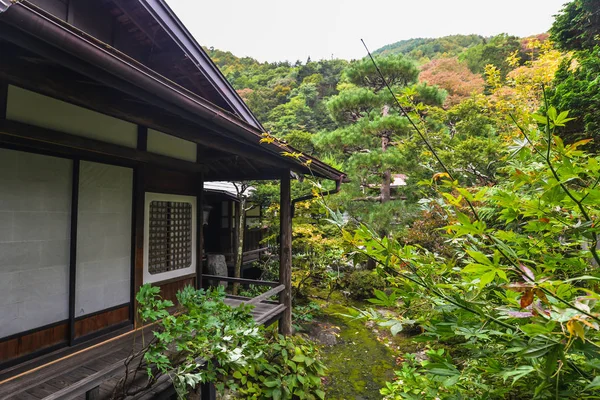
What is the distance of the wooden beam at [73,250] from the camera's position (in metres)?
3.26

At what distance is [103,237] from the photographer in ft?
12.0

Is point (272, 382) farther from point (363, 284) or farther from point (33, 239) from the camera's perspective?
point (363, 284)

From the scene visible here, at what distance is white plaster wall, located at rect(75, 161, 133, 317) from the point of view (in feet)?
11.3

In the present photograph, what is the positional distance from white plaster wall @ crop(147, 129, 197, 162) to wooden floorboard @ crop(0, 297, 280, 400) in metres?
2.55

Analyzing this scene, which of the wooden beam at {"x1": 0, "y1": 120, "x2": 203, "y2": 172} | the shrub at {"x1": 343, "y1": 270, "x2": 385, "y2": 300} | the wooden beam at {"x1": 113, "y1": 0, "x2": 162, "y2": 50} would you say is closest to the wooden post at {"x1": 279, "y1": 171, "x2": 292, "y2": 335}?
the wooden beam at {"x1": 0, "y1": 120, "x2": 203, "y2": 172}

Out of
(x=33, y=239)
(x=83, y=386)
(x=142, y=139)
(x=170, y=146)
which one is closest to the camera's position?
(x=83, y=386)

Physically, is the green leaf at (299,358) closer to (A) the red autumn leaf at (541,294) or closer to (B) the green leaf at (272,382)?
(B) the green leaf at (272,382)

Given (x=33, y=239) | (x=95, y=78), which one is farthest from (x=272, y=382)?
(x=95, y=78)

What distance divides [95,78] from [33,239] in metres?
2.13

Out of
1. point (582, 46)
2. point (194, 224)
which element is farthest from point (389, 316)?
point (582, 46)

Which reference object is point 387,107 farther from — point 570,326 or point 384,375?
point 570,326

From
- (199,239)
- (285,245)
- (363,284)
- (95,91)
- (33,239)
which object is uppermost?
(95,91)

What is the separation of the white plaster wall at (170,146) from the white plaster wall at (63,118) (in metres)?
0.32

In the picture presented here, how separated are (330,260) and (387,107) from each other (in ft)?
20.1
